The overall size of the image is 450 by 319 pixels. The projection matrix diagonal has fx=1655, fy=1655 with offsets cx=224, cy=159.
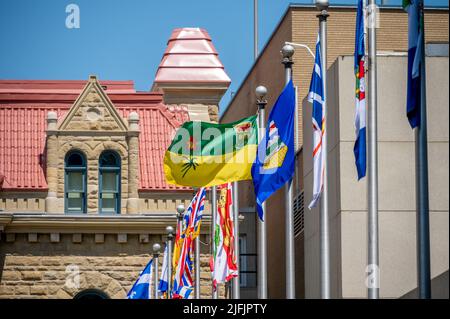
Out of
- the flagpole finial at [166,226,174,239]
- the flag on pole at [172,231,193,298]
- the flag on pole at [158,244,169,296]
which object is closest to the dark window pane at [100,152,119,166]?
the flagpole finial at [166,226,174,239]

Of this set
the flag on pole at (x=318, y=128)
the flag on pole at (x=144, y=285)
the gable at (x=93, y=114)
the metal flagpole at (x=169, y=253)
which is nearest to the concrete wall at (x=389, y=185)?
the flag on pole at (x=318, y=128)

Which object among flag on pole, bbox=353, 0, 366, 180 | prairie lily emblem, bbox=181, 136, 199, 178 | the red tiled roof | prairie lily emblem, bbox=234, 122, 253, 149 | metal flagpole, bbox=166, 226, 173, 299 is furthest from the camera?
the red tiled roof

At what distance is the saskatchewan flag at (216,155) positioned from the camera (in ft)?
114

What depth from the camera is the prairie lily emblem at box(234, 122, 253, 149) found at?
3491cm

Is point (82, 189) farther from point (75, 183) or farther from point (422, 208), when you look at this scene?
point (422, 208)

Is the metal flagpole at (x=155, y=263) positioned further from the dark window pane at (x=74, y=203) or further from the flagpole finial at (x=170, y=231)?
the dark window pane at (x=74, y=203)

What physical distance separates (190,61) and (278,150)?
1126 inches

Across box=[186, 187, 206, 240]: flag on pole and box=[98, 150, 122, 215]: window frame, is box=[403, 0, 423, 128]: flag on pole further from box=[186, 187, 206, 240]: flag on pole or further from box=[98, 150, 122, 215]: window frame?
box=[98, 150, 122, 215]: window frame

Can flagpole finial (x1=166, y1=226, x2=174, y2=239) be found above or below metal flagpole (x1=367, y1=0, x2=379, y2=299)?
above

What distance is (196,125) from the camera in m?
35.4

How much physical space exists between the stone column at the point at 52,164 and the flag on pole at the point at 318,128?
26.7m

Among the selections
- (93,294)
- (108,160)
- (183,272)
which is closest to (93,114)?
(108,160)

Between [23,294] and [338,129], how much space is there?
19.2 metres

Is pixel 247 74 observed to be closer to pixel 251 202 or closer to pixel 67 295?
pixel 251 202
